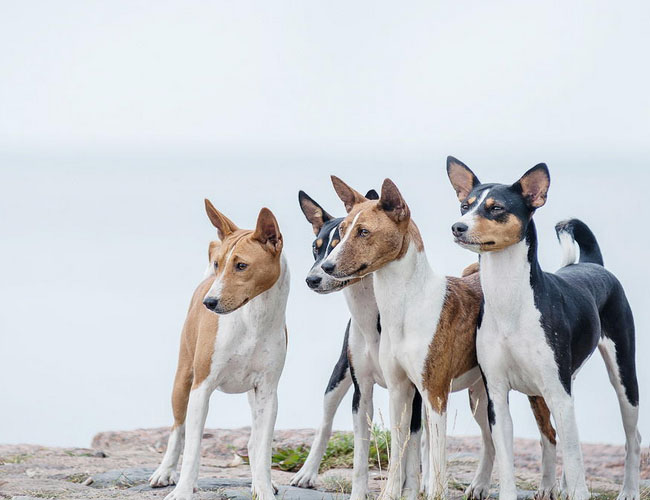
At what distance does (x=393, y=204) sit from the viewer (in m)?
6.52

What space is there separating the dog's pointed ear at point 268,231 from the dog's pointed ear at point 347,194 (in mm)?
575

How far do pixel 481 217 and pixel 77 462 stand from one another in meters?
5.12

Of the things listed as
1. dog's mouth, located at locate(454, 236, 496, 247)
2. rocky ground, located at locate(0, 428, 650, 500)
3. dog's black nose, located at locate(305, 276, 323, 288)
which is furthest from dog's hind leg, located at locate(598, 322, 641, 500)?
dog's black nose, located at locate(305, 276, 323, 288)

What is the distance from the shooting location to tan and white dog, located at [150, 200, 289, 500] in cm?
667

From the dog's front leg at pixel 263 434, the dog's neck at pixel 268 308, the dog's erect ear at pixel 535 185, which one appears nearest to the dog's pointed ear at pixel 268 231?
the dog's neck at pixel 268 308

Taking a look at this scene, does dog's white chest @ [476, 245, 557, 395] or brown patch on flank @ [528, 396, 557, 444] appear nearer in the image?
dog's white chest @ [476, 245, 557, 395]

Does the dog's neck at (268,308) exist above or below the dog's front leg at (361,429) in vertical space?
above

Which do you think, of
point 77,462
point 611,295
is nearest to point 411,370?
point 611,295

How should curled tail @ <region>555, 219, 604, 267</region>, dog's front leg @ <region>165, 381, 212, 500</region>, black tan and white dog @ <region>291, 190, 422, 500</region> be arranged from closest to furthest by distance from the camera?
dog's front leg @ <region>165, 381, 212, 500</region>
black tan and white dog @ <region>291, 190, 422, 500</region>
curled tail @ <region>555, 219, 604, 267</region>

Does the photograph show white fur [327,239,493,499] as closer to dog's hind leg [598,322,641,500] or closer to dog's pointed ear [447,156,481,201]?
dog's pointed ear [447,156,481,201]

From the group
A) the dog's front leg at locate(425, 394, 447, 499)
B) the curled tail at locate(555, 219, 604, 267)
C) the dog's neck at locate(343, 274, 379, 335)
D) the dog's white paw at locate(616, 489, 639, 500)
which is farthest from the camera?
the curled tail at locate(555, 219, 604, 267)

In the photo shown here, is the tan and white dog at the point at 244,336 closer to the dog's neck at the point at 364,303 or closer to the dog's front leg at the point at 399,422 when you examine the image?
the dog's neck at the point at 364,303

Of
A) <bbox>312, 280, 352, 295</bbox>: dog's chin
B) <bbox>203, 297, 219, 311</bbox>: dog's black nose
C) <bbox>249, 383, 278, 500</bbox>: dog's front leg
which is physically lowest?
<bbox>249, 383, 278, 500</bbox>: dog's front leg

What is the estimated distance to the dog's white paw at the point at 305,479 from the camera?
7.92 metres
